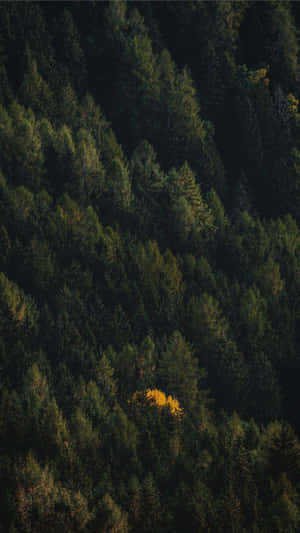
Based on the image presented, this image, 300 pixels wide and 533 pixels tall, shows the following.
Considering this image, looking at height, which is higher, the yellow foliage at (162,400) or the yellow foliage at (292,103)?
the yellow foliage at (292,103)

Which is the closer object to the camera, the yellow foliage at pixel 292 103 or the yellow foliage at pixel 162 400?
the yellow foliage at pixel 162 400

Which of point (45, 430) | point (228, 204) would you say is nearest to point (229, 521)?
point (45, 430)

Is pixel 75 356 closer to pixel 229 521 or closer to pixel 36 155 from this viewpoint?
pixel 229 521

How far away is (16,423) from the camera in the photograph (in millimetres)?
45906

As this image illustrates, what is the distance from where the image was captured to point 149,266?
6131 cm

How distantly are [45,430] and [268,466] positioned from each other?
692 inches

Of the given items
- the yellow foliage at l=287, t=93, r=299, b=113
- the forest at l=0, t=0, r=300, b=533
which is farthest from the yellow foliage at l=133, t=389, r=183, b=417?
the yellow foliage at l=287, t=93, r=299, b=113

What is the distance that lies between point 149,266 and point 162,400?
15325 millimetres

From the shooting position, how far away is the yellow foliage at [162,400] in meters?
50.9

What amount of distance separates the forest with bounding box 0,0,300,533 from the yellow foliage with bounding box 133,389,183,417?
0.25 meters

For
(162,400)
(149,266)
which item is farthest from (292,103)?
(162,400)

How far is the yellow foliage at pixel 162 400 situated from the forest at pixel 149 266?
0.25 metres

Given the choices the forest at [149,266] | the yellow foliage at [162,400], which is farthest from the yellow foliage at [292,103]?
the yellow foliage at [162,400]

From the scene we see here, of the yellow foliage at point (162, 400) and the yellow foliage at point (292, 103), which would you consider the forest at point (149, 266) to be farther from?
the yellow foliage at point (292, 103)
